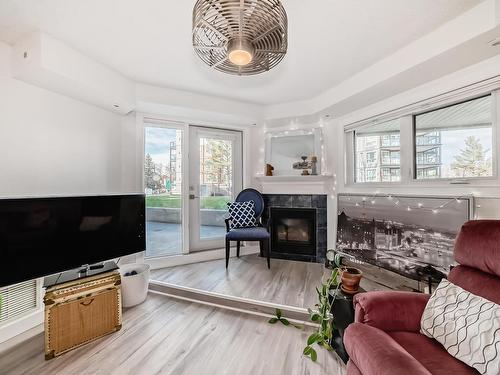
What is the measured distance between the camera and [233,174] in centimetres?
386

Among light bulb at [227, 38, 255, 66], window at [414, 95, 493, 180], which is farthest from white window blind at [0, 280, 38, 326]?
window at [414, 95, 493, 180]

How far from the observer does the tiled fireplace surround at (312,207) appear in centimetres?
345

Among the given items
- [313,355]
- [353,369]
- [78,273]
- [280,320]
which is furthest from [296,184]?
[78,273]

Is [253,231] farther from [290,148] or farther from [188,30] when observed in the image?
[188,30]

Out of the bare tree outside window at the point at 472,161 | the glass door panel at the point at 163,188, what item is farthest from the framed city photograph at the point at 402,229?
the glass door panel at the point at 163,188

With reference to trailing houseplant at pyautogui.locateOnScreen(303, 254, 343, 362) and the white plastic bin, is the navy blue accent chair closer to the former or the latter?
the white plastic bin

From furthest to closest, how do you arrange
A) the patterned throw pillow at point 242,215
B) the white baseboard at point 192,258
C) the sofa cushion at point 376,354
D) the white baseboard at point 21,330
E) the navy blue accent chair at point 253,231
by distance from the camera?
1. the patterned throw pillow at point 242,215
2. the white baseboard at point 192,258
3. the navy blue accent chair at point 253,231
4. the white baseboard at point 21,330
5. the sofa cushion at point 376,354

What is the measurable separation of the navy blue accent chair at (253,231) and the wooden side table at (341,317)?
4.72ft

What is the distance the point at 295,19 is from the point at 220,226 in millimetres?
2916

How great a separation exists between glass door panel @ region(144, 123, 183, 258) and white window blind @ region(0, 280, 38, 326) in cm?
131

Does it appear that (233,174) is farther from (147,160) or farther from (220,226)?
(147,160)

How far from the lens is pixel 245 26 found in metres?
1.20

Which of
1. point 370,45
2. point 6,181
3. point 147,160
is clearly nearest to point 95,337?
point 6,181

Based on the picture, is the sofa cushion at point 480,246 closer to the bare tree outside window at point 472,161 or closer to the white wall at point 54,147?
the bare tree outside window at point 472,161
